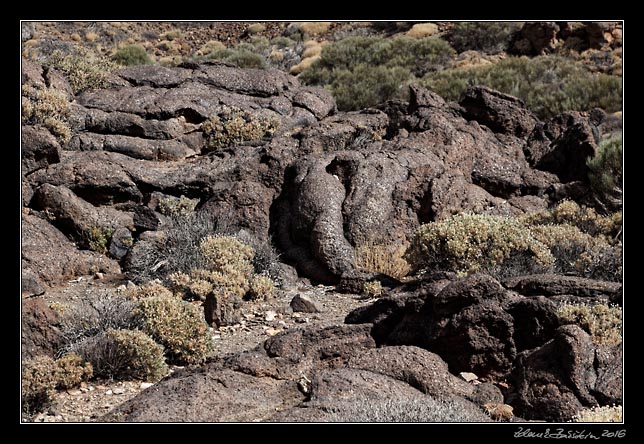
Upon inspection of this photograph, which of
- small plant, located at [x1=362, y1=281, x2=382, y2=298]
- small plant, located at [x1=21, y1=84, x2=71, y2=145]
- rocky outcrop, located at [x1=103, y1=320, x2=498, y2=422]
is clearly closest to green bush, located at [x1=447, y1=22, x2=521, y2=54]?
small plant, located at [x1=21, y1=84, x2=71, y2=145]

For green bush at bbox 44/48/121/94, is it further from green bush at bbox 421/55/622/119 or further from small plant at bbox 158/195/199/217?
green bush at bbox 421/55/622/119

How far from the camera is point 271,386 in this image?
582 centimetres

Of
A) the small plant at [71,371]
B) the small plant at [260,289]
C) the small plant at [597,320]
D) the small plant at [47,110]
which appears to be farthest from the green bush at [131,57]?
the small plant at [597,320]

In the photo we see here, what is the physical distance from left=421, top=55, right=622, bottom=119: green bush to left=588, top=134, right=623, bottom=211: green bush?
8.03 meters

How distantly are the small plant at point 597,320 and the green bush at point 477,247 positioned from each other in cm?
263

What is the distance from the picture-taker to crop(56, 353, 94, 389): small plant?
6363 mm

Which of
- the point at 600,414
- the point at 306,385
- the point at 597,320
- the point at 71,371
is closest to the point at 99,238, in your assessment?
the point at 71,371

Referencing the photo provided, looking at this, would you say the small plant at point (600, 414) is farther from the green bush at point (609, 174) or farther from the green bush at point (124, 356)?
the green bush at point (609, 174)

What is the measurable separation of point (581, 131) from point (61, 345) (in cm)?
976

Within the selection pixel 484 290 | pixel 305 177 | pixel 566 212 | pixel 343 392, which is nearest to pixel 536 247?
pixel 566 212

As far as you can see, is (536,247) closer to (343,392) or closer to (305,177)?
(305,177)

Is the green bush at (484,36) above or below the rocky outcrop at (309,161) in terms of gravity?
above

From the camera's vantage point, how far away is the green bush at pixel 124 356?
6.71 metres

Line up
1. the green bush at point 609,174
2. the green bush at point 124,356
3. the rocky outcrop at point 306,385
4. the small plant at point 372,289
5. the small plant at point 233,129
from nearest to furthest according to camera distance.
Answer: the rocky outcrop at point 306,385
the green bush at point 124,356
the small plant at point 372,289
the green bush at point 609,174
the small plant at point 233,129
